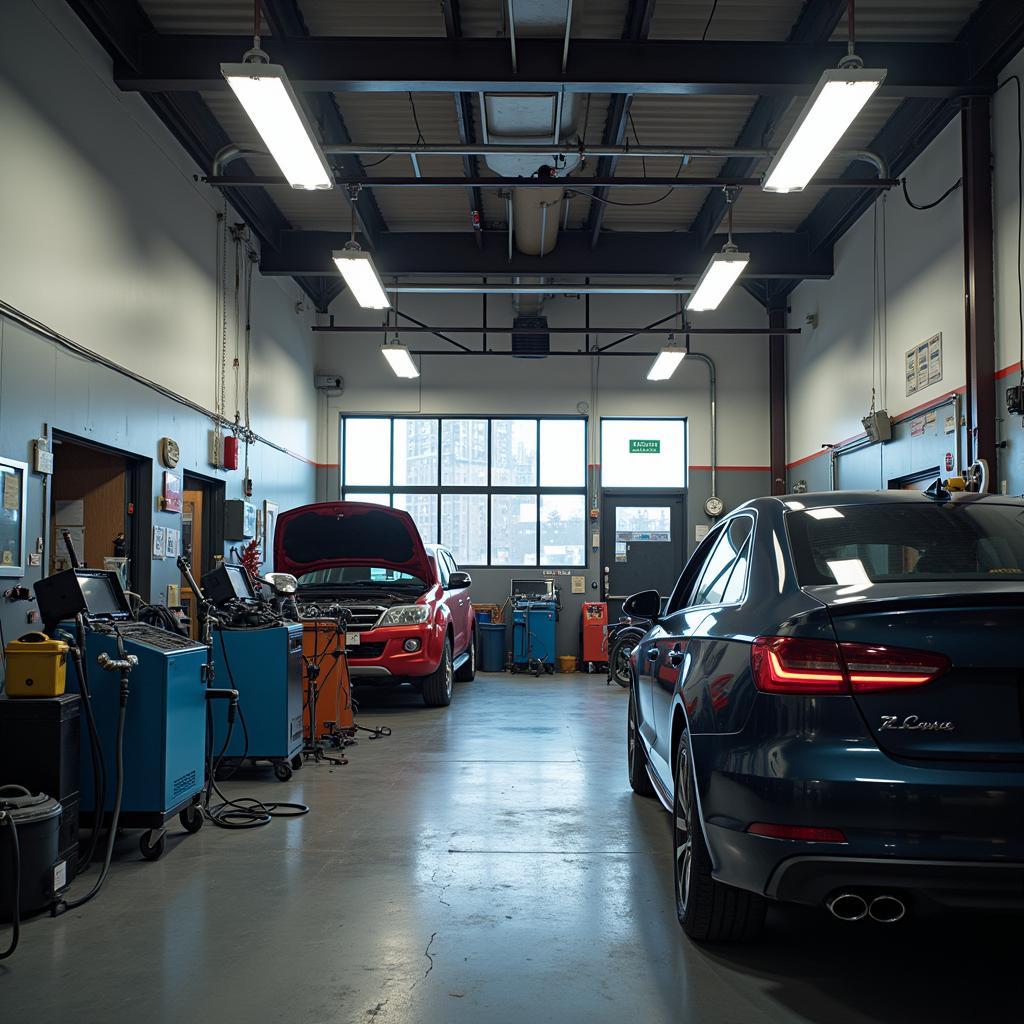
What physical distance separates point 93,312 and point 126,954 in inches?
207

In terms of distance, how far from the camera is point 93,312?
711cm

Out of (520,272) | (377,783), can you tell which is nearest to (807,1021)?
(377,783)

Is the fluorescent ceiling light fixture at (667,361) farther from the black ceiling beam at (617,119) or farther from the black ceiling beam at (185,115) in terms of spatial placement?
the black ceiling beam at (185,115)

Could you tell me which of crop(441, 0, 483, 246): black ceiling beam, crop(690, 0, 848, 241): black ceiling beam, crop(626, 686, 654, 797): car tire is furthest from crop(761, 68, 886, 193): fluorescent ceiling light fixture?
crop(626, 686, 654, 797): car tire

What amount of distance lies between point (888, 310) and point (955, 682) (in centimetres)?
887

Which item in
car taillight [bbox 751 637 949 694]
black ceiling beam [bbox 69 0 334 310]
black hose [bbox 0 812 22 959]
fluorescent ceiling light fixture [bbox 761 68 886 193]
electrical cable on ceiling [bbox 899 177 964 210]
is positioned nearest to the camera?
car taillight [bbox 751 637 949 694]

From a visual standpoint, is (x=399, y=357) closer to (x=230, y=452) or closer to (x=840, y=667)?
(x=230, y=452)

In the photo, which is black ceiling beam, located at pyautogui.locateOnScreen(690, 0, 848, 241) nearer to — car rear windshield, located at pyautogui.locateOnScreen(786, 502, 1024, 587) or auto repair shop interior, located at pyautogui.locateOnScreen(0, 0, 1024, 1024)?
auto repair shop interior, located at pyautogui.locateOnScreen(0, 0, 1024, 1024)

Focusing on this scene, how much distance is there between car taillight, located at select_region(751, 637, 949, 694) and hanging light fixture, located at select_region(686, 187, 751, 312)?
705 cm

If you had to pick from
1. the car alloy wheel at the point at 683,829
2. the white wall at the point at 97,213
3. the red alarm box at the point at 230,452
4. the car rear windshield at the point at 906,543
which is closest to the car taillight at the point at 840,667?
the car rear windshield at the point at 906,543

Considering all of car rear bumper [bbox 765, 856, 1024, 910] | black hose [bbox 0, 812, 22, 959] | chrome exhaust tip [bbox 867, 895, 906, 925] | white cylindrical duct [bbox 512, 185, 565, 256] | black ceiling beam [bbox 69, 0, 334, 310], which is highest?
black ceiling beam [bbox 69, 0, 334, 310]

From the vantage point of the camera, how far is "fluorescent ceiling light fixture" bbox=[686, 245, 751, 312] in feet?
29.4

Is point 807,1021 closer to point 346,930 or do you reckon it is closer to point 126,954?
point 346,930

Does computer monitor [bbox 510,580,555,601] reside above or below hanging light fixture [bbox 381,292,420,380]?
below
